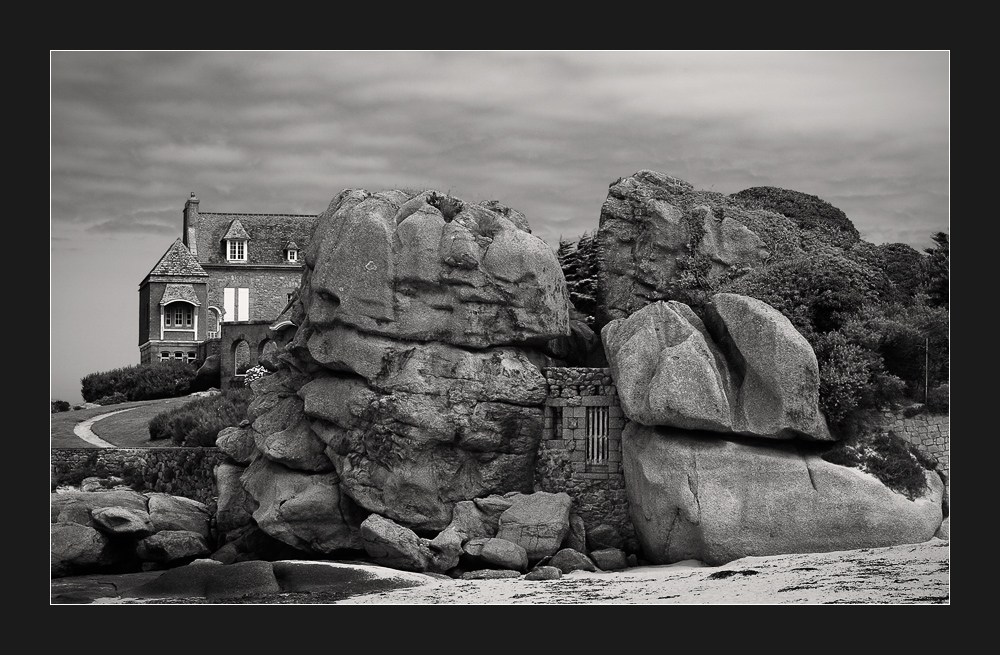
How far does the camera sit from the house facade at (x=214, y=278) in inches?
2371

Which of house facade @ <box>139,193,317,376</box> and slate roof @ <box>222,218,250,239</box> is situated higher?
slate roof @ <box>222,218,250,239</box>

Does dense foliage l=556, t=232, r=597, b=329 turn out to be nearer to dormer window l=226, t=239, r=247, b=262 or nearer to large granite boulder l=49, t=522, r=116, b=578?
large granite boulder l=49, t=522, r=116, b=578

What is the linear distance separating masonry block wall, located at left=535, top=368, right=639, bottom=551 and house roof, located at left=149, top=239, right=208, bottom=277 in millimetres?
39706

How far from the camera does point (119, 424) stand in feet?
138

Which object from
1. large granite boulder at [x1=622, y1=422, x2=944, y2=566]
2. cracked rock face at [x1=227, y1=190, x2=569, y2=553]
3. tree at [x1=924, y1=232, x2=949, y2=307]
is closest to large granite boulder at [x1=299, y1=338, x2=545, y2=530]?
cracked rock face at [x1=227, y1=190, x2=569, y2=553]

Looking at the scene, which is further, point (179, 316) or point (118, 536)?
point (179, 316)

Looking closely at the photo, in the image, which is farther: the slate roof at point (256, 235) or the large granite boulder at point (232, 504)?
the slate roof at point (256, 235)

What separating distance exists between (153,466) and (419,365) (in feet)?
41.4

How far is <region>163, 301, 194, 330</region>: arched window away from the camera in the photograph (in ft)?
198

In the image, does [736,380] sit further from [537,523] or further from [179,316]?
[179,316]

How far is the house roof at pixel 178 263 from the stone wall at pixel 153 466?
1090 inches

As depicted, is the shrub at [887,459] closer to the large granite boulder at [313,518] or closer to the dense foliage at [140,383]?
the large granite boulder at [313,518]

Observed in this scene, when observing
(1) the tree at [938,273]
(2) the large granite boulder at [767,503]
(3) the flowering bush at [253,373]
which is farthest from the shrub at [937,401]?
(3) the flowering bush at [253,373]

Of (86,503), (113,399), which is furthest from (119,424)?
(86,503)
